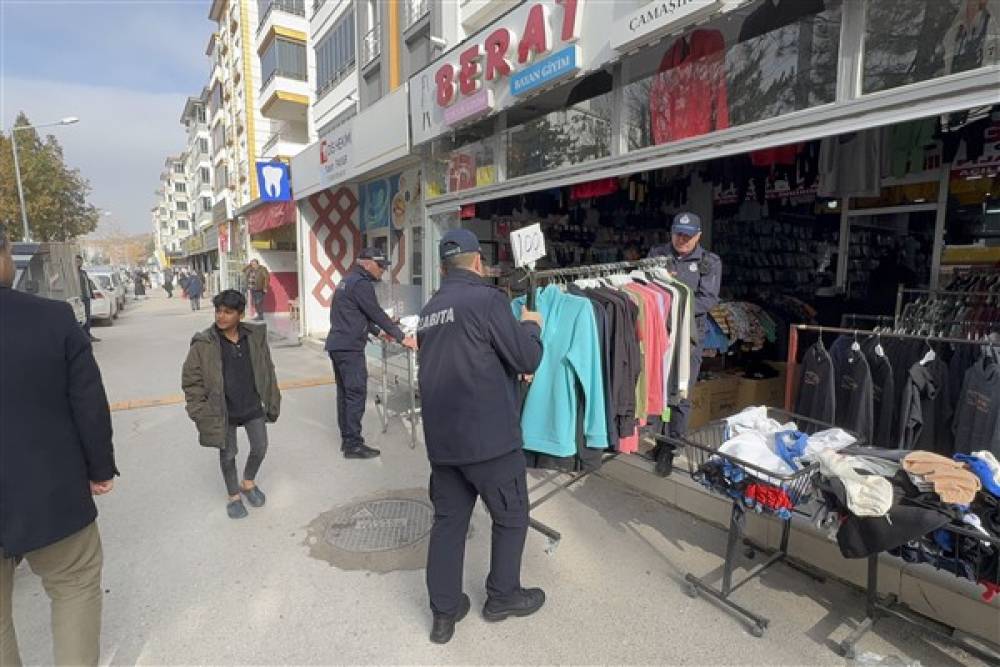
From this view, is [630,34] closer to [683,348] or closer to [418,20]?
[683,348]

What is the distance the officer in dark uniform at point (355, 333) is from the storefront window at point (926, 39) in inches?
161

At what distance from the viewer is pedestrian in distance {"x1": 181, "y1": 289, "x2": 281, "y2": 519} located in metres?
3.63

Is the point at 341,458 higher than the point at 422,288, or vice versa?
the point at 422,288

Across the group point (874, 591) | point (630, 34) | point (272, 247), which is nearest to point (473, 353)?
point (874, 591)

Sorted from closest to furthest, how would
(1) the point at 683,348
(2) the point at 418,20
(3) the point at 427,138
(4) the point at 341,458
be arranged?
(1) the point at 683,348 < (4) the point at 341,458 < (3) the point at 427,138 < (2) the point at 418,20

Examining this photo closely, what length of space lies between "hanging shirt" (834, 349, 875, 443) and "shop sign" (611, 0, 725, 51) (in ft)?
8.74

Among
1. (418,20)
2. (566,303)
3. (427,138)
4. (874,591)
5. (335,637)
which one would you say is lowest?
(335,637)

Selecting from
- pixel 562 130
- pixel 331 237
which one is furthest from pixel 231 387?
Answer: pixel 331 237

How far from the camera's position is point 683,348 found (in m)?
3.54

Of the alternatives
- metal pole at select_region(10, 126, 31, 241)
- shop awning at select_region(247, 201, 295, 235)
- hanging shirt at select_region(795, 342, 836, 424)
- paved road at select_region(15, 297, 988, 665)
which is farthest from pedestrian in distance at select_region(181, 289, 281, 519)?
metal pole at select_region(10, 126, 31, 241)

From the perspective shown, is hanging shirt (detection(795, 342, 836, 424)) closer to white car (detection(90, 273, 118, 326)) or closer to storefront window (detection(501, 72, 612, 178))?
storefront window (detection(501, 72, 612, 178))

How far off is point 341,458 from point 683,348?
353 cm

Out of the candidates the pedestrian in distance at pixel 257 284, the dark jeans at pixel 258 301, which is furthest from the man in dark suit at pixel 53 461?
the dark jeans at pixel 258 301

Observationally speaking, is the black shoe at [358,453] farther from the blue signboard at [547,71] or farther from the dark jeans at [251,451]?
the blue signboard at [547,71]
